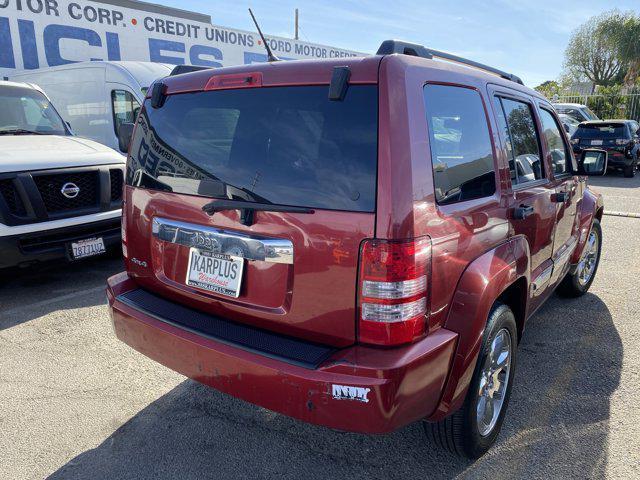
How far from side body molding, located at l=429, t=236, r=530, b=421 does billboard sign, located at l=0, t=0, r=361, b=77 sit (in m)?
12.3

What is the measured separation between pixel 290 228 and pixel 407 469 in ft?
4.42

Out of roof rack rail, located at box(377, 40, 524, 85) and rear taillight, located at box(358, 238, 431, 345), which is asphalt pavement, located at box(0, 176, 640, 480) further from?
roof rack rail, located at box(377, 40, 524, 85)

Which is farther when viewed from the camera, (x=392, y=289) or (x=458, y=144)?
(x=458, y=144)

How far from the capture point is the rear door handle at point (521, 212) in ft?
8.59

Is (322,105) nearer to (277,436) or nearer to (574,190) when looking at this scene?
(277,436)

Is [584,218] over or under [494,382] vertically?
over

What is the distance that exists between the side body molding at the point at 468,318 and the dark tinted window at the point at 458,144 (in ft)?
1.12

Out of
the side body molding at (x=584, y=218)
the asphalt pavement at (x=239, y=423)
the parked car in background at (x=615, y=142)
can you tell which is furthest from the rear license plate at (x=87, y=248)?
the parked car in background at (x=615, y=142)

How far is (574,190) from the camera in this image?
3834 mm

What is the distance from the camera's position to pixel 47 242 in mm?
4469

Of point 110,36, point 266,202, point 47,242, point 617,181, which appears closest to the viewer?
point 266,202

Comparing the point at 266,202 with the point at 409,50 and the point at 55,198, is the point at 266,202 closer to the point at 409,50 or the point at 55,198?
the point at 409,50

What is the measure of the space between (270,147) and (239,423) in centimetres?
157

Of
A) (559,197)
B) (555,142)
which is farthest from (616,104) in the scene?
(559,197)
